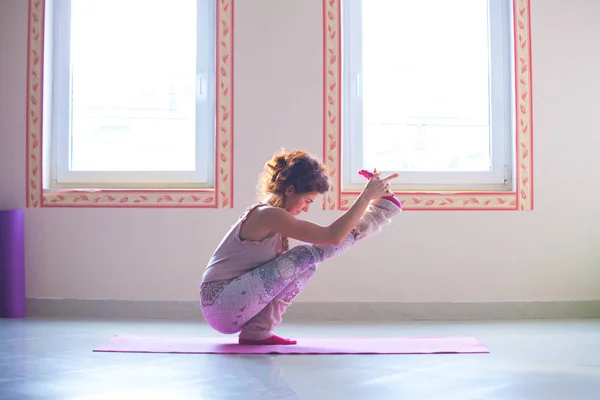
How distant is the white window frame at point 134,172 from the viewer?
3863mm

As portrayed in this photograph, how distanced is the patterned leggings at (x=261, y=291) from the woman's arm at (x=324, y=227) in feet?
0.26

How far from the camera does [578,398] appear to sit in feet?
6.19

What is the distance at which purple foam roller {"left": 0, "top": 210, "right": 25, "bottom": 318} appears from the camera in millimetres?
3641

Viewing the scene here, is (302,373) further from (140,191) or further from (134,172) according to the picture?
(134,172)

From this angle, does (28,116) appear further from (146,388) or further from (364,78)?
(146,388)

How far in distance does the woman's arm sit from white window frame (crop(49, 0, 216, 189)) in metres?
1.35

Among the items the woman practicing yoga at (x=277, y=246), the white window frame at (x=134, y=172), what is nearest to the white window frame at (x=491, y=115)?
the white window frame at (x=134, y=172)

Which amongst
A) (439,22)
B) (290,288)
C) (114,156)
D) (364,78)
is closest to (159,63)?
(114,156)

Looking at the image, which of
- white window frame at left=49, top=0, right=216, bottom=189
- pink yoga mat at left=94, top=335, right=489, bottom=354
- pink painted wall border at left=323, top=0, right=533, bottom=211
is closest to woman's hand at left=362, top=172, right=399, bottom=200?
pink yoga mat at left=94, top=335, right=489, bottom=354

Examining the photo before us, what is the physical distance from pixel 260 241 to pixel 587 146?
207 centimetres

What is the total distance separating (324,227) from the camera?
2.55 m

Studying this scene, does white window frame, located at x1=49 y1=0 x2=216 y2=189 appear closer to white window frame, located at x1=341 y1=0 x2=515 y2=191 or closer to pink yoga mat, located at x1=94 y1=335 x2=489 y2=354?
white window frame, located at x1=341 y1=0 x2=515 y2=191

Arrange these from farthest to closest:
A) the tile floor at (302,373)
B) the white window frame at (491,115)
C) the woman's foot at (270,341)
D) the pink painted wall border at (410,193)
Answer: the white window frame at (491,115)
the pink painted wall border at (410,193)
the woman's foot at (270,341)
the tile floor at (302,373)

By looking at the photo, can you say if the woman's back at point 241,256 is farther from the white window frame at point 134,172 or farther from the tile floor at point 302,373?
the white window frame at point 134,172
